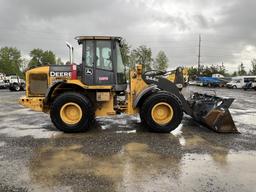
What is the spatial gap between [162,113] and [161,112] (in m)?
0.04

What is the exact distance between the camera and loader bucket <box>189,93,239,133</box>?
31.7 feet

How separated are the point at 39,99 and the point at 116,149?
3.67 meters

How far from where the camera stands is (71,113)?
991 centimetres

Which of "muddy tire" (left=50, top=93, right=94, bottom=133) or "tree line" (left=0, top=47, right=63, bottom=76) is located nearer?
"muddy tire" (left=50, top=93, right=94, bottom=133)

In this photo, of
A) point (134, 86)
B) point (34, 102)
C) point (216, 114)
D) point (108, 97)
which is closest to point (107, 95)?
point (108, 97)

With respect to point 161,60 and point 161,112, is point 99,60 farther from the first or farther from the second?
point 161,60

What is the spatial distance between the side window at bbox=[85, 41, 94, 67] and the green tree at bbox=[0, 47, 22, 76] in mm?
82457

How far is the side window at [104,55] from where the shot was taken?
33.3 feet

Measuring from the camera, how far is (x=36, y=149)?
25.8 ft

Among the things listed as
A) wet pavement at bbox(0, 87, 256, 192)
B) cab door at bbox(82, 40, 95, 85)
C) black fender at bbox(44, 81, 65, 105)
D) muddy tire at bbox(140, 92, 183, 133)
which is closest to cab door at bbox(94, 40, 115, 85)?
cab door at bbox(82, 40, 95, 85)

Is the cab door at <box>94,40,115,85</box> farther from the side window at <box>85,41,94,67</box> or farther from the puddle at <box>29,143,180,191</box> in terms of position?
the puddle at <box>29,143,180,191</box>

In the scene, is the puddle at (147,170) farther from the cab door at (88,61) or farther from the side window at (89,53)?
the side window at (89,53)

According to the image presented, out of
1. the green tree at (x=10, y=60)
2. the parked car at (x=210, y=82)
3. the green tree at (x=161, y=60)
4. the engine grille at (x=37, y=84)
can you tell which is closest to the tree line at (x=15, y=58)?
the green tree at (x=10, y=60)

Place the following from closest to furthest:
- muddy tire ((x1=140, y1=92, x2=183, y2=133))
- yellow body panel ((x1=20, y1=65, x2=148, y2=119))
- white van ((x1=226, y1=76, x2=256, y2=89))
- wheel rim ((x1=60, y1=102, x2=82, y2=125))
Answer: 1. muddy tire ((x1=140, y1=92, x2=183, y2=133))
2. wheel rim ((x1=60, y1=102, x2=82, y2=125))
3. yellow body panel ((x1=20, y1=65, x2=148, y2=119))
4. white van ((x1=226, y1=76, x2=256, y2=89))
